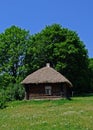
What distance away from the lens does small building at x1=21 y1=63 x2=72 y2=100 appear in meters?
49.8

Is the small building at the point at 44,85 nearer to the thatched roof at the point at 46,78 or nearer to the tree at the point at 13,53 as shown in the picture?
the thatched roof at the point at 46,78

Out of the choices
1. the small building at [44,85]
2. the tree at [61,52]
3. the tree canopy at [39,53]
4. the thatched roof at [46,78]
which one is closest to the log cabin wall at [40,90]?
the small building at [44,85]

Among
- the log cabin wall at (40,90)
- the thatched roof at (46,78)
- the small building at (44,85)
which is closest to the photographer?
the thatched roof at (46,78)

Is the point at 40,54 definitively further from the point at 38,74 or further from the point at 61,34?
the point at 38,74

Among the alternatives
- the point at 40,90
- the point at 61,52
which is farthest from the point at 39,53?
the point at 40,90

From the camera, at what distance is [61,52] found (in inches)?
2813

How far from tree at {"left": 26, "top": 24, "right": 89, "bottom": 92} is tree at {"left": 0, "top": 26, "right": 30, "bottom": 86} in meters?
1.55

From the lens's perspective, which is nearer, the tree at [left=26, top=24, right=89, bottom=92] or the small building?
the small building

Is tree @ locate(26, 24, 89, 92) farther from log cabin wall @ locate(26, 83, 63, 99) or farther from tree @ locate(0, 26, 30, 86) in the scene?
log cabin wall @ locate(26, 83, 63, 99)

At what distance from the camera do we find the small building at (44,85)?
164 feet

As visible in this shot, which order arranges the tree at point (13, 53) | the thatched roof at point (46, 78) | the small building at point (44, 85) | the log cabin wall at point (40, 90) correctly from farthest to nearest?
the tree at point (13, 53), the log cabin wall at point (40, 90), the small building at point (44, 85), the thatched roof at point (46, 78)

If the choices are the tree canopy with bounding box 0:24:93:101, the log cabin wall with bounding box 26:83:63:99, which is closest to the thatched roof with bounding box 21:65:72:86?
the log cabin wall with bounding box 26:83:63:99

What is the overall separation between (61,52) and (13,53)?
9.15m

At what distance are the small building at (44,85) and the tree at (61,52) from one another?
17631 millimetres
